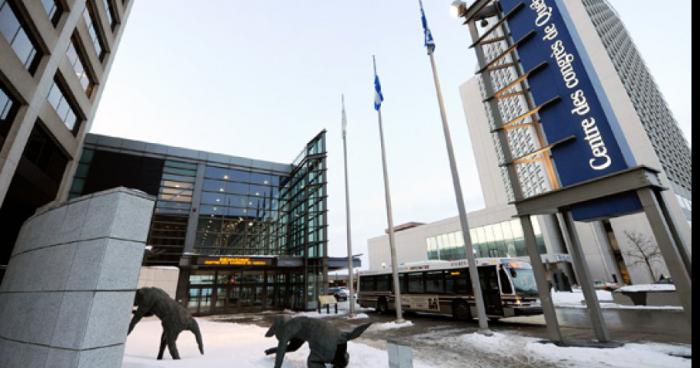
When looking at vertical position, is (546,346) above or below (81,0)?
below

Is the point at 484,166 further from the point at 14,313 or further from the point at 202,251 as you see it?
the point at 14,313

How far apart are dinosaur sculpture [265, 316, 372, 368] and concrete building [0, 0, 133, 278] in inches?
477

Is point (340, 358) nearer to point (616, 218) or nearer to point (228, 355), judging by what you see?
point (228, 355)

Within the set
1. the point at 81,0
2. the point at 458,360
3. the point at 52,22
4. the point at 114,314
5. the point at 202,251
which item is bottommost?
the point at 458,360

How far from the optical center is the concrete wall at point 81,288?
4.21m

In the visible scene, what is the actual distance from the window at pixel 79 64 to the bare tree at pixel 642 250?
53.0 m

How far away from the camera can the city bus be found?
46.2 feet

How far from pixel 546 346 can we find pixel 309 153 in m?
23.4

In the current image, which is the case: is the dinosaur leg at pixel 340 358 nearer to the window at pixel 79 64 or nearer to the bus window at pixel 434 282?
the bus window at pixel 434 282

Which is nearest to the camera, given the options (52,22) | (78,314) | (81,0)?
(78,314)

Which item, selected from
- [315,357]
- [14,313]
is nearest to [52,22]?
[14,313]

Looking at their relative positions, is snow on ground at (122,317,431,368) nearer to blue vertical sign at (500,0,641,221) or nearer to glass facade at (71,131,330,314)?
blue vertical sign at (500,0,641,221)

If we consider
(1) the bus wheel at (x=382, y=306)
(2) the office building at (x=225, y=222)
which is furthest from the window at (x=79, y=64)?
(1) the bus wheel at (x=382, y=306)

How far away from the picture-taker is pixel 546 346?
8.61 m
